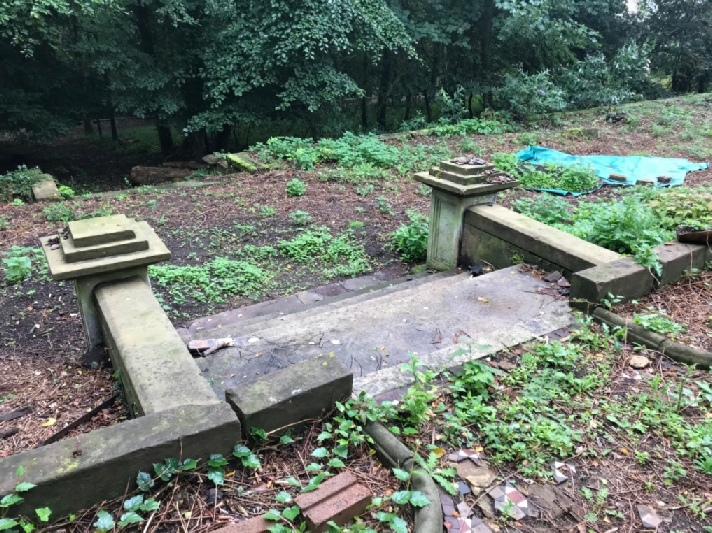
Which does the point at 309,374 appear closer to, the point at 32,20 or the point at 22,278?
the point at 22,278

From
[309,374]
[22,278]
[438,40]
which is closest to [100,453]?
[309,374]

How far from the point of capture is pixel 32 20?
904 cm

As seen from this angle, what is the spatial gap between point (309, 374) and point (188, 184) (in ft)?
21.7

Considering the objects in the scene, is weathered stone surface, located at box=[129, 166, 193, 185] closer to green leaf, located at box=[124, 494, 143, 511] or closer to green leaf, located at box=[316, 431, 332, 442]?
green leaf, located at box=[316, 431, 332, 442]

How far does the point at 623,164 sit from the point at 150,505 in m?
9.22

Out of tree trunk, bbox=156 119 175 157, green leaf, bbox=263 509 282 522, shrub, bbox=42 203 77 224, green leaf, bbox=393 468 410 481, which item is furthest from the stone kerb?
tree trunk, bbox=156 119 175 157

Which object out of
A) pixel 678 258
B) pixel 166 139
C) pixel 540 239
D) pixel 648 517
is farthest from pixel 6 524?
pixel 166 139

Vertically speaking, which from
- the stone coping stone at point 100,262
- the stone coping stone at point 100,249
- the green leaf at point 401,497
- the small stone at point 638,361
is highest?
the stone coping stone at point 100,249

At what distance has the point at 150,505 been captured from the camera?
74.6 inches

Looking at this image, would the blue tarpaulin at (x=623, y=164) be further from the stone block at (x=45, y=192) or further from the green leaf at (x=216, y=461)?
the green leaf at (x=216, y=461)

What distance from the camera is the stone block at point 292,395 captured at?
2275 mm

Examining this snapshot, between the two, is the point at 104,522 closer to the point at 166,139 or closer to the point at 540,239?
the point at 540,239

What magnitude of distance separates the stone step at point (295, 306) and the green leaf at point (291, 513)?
1.91 m

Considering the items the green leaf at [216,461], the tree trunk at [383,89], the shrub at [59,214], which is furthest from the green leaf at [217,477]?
the tree trunk at [383,89]
